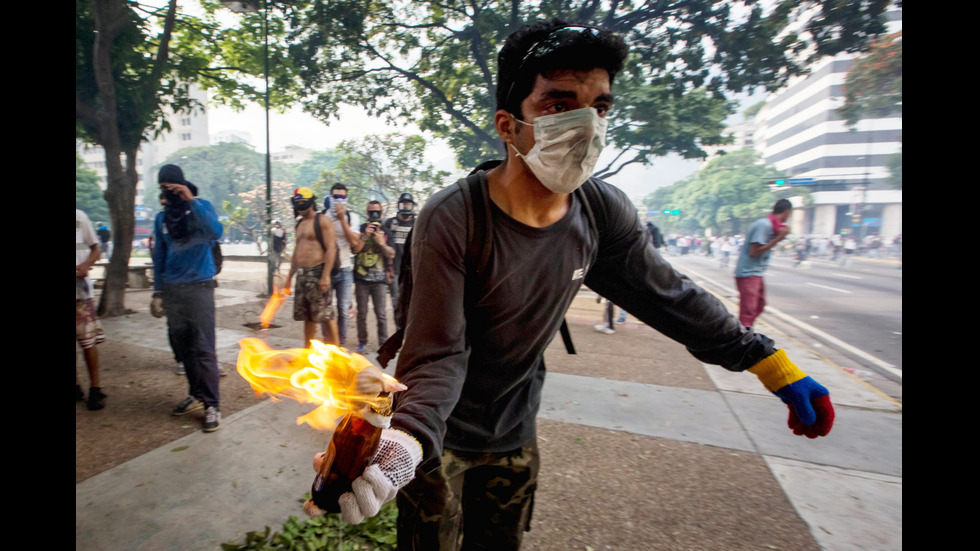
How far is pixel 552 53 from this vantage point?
4.78 ft

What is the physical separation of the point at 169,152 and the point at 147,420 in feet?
146

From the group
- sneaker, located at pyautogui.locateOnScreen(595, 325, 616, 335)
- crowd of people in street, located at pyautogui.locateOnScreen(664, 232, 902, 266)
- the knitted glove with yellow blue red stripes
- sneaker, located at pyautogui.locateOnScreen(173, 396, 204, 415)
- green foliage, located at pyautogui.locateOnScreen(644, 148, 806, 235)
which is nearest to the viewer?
the knitted glove with yellow blue red stripes

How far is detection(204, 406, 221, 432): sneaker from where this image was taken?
3.97 m

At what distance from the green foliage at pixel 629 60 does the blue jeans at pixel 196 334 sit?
9938mm

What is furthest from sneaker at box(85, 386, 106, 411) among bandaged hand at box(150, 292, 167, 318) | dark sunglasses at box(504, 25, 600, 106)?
dark sunglasses at box(504, 25, 600, 106)

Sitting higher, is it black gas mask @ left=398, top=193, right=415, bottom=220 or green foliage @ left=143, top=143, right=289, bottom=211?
green foliage @ left=143, top=143, right=289, bottom=211

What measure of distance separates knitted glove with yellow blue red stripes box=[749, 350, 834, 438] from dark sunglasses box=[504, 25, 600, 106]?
4.25 ft

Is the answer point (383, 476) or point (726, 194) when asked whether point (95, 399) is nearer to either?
point (383, 476)

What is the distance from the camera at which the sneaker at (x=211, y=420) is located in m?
3.97

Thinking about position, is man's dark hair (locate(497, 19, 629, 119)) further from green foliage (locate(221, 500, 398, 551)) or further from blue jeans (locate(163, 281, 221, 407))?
blue jeans (locate(163, 281, 221, 407))

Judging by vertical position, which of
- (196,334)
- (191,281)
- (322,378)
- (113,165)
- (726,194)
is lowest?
(196,334)

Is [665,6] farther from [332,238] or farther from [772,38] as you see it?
[332,238]

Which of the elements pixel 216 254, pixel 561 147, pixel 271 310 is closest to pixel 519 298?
pixel 561 147

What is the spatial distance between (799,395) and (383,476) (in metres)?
1.44
